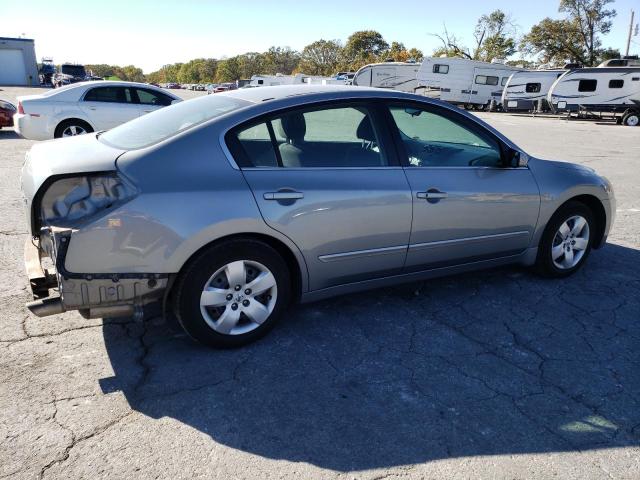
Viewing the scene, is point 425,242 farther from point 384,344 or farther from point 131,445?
point 131,445

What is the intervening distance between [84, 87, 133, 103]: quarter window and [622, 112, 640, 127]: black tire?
2346 centimetres

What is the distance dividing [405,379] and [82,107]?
34.1ft

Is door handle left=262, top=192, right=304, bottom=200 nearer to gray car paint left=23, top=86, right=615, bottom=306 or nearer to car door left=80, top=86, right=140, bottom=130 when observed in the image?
gray car paint left=23, top=86, right=615, bottom=306

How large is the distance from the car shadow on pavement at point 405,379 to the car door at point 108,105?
8.89m

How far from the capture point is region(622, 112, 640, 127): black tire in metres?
24.8

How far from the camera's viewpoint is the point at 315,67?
97625 mm

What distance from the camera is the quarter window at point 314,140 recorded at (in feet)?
10.5

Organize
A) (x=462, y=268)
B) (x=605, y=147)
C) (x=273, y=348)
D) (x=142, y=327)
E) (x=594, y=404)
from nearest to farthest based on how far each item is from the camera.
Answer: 1. (x=594, y=404)
2. (x=273, y=348)
3. (x=142, y=327)
4. (x=462, y=268)
5. (x=605, y=147)

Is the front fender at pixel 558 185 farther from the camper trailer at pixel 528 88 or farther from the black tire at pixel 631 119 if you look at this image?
the camper trailer at pixel 528 88

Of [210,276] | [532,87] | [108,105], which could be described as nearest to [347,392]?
[210,276]

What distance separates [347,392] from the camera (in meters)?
2.85

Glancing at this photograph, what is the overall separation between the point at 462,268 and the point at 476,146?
0.99 meters

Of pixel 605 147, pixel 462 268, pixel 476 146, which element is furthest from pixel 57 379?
pixel 605 147

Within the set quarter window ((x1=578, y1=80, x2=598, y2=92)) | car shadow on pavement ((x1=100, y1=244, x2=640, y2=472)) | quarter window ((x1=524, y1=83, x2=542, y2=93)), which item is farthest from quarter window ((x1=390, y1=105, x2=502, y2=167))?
quarter window ((x1=524, y1=83, x2=542, y2=93))
